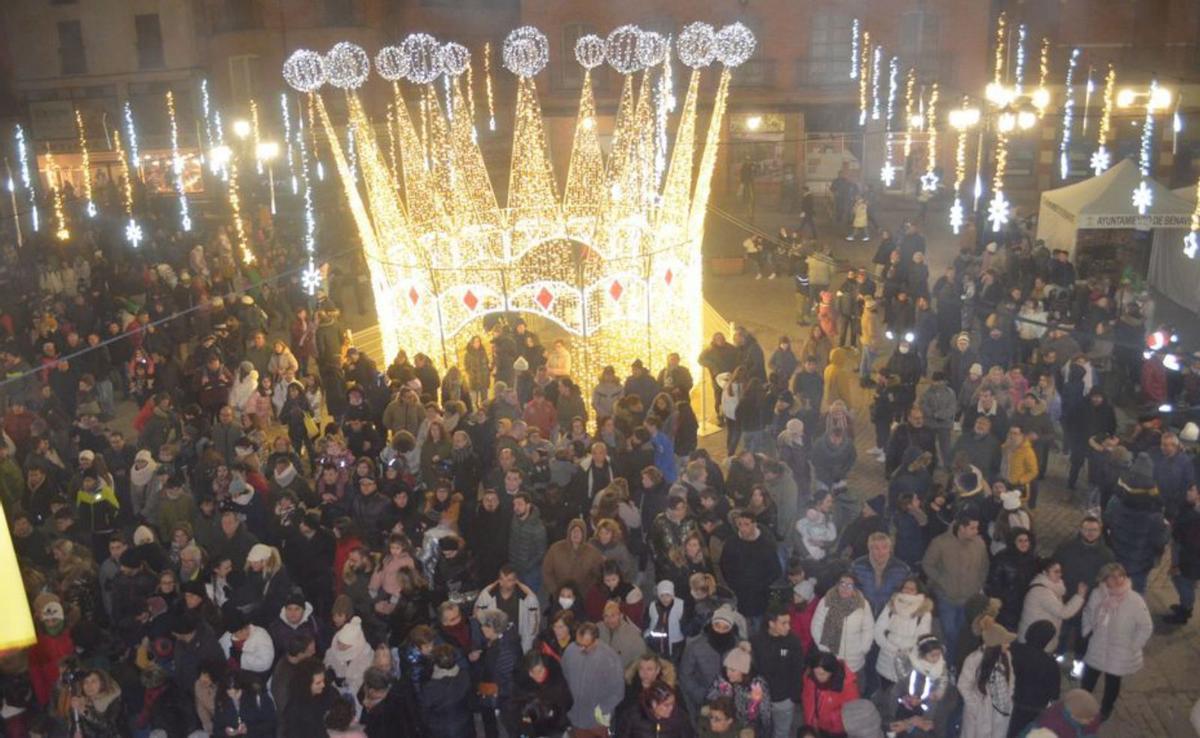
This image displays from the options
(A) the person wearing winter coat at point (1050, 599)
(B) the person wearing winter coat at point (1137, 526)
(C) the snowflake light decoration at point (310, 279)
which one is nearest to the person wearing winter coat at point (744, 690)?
(A) the person wearing winter coat at point (1050, 599)

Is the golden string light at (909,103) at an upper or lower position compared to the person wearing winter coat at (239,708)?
upper

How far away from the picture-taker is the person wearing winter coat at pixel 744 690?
243 inches

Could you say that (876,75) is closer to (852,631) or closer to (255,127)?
(255,127)

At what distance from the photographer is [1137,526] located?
802 cm

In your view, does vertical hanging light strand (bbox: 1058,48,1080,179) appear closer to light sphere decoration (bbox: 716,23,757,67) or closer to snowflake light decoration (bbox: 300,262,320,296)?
light sphere decoration (bbox: 716,23,757,67)

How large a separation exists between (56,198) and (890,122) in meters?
21.8

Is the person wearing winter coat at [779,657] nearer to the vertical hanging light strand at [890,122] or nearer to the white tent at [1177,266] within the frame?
the white tent at [1177,266]

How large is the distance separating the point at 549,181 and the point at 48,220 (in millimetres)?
17742

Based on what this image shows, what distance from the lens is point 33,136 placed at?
108 ft

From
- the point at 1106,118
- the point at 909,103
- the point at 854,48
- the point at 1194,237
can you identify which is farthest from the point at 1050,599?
the point at 854,48

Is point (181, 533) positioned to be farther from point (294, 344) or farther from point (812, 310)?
point (812, 310)

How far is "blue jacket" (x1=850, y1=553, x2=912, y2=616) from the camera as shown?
7242mm

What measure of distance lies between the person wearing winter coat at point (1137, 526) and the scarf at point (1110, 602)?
1211 mm

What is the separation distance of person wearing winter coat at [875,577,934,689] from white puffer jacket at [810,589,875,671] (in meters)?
0.08
